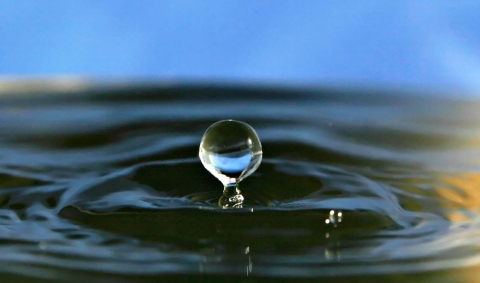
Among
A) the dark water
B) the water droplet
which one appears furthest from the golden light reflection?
the water droplet

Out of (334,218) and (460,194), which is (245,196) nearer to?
(334,218)

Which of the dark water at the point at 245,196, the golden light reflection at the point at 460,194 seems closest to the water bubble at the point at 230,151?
the dark water at the point at 245,196

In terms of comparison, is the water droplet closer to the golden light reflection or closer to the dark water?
the dark water

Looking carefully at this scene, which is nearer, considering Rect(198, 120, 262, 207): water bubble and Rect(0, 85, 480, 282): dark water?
Rect(0, 85, 480, 282): dark water

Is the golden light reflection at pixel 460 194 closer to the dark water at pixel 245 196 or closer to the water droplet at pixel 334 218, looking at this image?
the dark water at pixel 245 196

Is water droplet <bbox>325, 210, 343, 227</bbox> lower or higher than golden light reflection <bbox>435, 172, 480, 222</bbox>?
lower

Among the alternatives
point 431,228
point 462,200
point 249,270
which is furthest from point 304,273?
point 462,200
